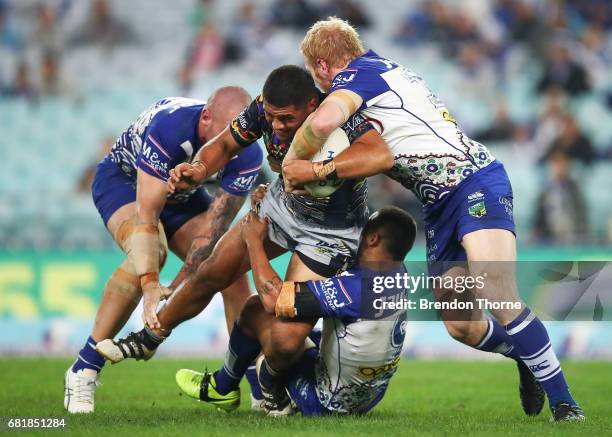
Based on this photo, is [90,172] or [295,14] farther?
[295,14]

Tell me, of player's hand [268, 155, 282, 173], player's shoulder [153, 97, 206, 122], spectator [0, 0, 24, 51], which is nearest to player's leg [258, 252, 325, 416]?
player's hand [268, 155, 282, 173]

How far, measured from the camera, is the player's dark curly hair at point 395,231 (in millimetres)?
5953

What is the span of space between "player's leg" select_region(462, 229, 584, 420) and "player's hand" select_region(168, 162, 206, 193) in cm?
181

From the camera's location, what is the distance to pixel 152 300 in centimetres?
640

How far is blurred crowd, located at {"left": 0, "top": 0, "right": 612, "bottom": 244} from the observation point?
17.3 meters

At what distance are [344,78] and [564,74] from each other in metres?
12.3


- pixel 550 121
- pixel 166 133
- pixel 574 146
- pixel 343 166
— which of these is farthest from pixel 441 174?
pixel 550 121

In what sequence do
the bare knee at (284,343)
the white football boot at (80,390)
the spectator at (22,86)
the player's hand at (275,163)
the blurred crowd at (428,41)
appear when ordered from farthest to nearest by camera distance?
the spectator at (22,86)
the blurred crowd at (428,41)
the white football boot at (80,390)
the player's hand at (275,163)
the bare knee at (284,343)

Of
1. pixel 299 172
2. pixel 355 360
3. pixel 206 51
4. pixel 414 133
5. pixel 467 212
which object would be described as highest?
pixel 206 51

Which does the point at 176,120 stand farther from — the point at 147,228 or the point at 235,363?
the point at 235,363

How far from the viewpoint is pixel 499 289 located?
232 inches

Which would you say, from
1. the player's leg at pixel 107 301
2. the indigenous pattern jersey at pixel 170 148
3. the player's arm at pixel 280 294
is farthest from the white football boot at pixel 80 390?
the player's arm at pixel 280 294

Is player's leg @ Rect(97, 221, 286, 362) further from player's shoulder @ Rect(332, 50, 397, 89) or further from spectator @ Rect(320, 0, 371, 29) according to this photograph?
spectator @ Rect(320, 0, 371, 29)

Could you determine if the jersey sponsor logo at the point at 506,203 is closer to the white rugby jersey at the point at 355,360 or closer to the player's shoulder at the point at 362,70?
the white rugby jersey at the point at 355,360
